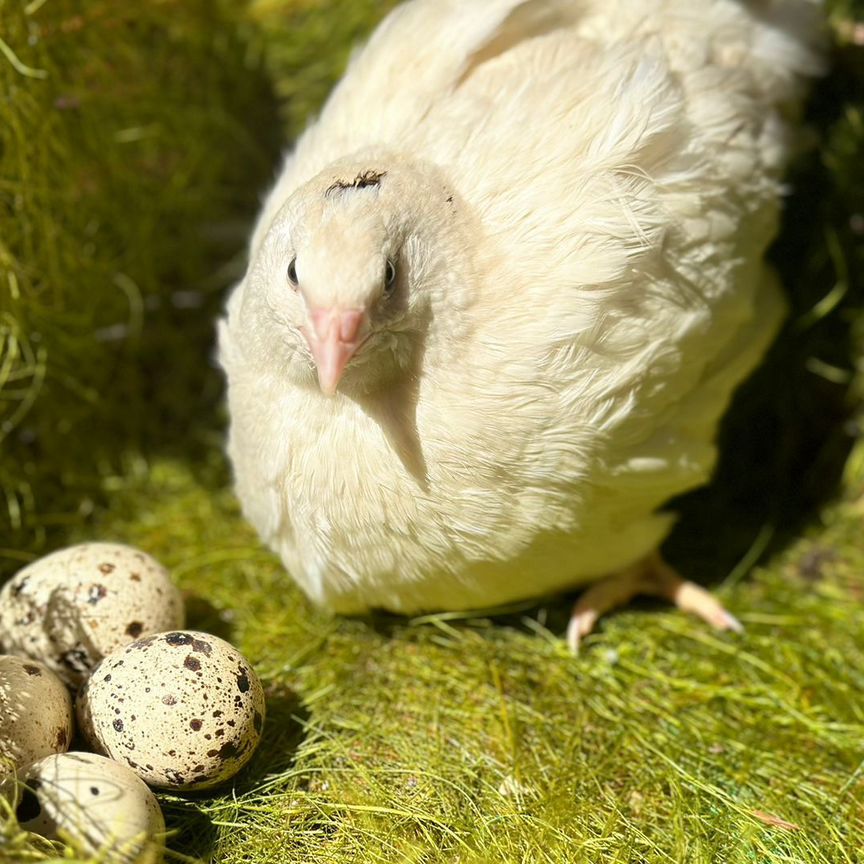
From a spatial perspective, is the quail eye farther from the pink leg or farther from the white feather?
the pink leg

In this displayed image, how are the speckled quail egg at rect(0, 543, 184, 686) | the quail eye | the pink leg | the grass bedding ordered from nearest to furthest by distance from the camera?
1. the quail eye
2. the grass bedding
3. the speckled quail egg at rect(0, 543, 184, 686)
4. the pink leg

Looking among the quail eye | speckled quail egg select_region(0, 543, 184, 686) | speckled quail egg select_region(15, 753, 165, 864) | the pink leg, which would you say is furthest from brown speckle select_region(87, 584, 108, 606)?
the pink leg

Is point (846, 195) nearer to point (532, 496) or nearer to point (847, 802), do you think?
point (532, 496)

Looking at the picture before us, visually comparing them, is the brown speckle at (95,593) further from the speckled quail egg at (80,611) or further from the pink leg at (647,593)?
the pink leg at (647,593)

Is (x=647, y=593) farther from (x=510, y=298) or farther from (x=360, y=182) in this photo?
(x=360, y=182)

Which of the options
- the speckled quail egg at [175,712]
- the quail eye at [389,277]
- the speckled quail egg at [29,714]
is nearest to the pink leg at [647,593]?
the speckled quail egg at [175,712]

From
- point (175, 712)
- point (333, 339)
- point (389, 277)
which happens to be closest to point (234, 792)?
point (175, 712)
